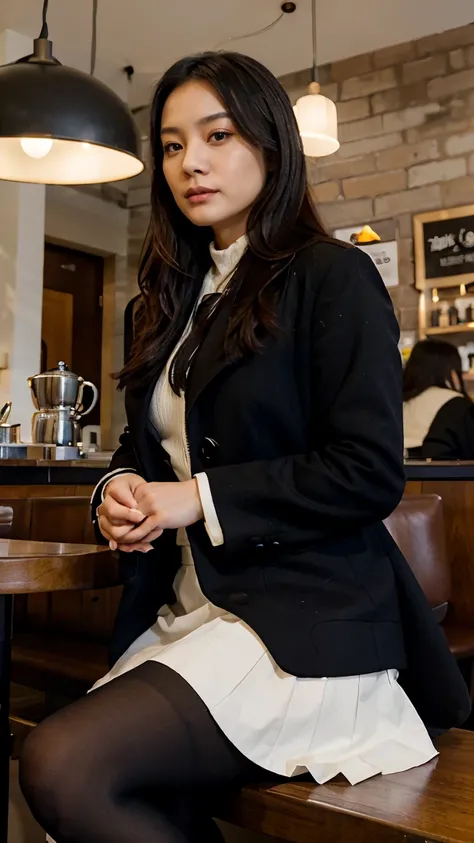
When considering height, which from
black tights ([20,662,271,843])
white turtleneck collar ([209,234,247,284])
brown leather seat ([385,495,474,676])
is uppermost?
white turtleneck collar ([209,234,247,284])

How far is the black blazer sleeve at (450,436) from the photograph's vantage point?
313 centimetres

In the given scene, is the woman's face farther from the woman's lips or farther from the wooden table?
the wooden table

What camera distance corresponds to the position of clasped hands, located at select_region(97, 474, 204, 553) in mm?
1032

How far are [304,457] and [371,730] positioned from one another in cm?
→ 35

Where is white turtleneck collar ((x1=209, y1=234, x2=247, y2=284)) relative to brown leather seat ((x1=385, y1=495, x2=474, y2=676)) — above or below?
above

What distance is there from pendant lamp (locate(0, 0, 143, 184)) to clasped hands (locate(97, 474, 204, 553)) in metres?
1.56

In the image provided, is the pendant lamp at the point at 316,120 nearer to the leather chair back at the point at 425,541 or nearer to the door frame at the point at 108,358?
the leather chair back at the point at 425,541

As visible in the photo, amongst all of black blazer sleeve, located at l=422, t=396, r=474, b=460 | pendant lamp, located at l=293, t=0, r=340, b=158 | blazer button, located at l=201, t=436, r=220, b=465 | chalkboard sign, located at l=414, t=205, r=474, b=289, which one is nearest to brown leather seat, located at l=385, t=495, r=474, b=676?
blazer button, located at l=201, t=436, r=220, b=465

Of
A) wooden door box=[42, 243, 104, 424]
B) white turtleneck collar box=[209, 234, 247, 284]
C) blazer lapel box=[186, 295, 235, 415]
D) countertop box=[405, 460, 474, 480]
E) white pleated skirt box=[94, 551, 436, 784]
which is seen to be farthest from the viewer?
wooden door box=[42, 243, 104, 424]

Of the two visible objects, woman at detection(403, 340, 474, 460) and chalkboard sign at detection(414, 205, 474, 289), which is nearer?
woman at detection(403, 340, 474, 460)

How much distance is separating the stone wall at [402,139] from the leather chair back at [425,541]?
3.01m

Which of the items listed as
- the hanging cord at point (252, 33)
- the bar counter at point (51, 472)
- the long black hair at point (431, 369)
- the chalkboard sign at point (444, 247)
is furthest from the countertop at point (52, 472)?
the hanging cord at point (252, 33)

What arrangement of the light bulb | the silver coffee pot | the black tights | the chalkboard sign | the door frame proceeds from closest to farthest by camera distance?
the black tights, the light bulb, the silver coffee pot, the chalkboard sign, the door frame

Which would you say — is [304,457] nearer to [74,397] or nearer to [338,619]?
[338,619]
